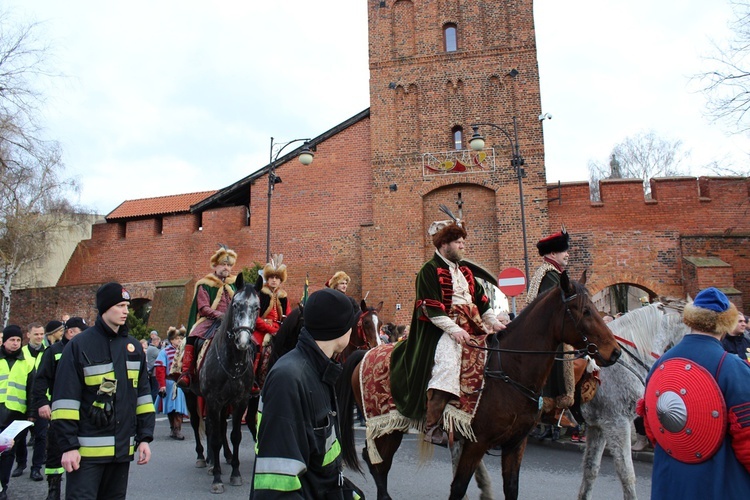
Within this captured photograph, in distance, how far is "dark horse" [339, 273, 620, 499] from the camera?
4715 millimetres

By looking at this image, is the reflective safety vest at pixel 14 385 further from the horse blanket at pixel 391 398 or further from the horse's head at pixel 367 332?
the horse's head at pixel 367 332

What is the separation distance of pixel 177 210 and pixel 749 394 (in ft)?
84.3

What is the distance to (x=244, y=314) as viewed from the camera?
6.49 m

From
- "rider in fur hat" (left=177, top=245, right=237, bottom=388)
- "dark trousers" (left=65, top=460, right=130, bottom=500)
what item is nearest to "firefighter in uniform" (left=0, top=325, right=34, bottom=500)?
"rider in fur hat" (left=177, top=245, right=237, bottom=388)

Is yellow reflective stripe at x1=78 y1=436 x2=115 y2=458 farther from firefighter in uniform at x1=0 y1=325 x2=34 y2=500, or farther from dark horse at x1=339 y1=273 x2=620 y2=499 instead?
firefighter in uniform at x1=0 y1=325 x2=34 y2=500

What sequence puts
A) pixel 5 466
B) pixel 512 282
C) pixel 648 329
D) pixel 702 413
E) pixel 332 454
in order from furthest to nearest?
pixel 512 282 → pixel 648 329 → pixel 5 466 → pixel 702 413 → pixel 332 454

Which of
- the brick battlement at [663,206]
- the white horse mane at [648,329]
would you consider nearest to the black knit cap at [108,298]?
the white horse mane at [648,329]

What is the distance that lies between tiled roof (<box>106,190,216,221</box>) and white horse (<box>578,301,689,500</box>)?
22487mm

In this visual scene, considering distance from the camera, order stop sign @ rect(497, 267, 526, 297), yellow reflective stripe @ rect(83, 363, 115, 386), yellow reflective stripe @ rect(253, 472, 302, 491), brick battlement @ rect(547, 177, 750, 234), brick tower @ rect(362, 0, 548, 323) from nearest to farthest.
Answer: yellow reflective stripe @ rect(253, 472, 302, 491), yellow reflective stripe @ rect(83, 363, 115, 386), stop sign @ rect(497, 267, 526, 297), brick battlement @ rect(547, 177, 750, 234), brick tower @ rect(362, 0, 548, 323)

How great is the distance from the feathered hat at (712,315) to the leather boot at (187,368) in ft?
21.5

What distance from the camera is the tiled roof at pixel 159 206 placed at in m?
26.2

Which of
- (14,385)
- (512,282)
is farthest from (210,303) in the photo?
(512,282)

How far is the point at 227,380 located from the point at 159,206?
2186 cm

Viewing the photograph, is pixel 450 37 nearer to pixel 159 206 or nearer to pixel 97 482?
pixel 159 206
